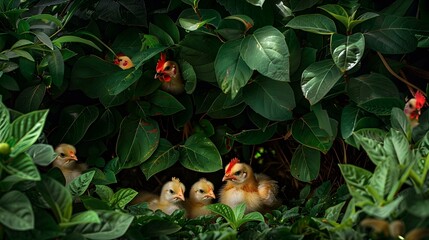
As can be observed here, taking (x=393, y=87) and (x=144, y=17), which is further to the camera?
(x=144, y=17)

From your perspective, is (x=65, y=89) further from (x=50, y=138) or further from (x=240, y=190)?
(x=240, y=190)

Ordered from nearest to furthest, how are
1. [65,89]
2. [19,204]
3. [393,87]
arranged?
[19,204] → [393,87] → [65,89]

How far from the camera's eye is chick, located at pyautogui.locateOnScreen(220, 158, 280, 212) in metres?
1.90

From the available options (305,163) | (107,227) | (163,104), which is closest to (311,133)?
(305,163)

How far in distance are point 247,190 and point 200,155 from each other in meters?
0.19

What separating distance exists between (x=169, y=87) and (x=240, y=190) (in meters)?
0.35

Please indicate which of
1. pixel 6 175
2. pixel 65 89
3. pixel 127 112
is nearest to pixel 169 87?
pixel 127 112

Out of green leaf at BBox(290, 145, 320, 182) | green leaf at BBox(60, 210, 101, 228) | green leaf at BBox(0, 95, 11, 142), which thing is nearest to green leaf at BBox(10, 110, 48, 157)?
green leaf at BBox(0, 95, 11, 142)

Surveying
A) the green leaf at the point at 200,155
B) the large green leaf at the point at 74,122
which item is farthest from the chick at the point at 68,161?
the green leaf at the point at 200,155

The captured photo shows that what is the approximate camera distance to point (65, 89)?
184 centimetres

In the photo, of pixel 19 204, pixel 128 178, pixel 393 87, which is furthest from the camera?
pixel 128 178

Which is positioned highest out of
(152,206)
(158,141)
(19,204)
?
(19,204)

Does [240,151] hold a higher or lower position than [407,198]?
lower

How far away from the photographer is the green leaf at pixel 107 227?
1.14m
